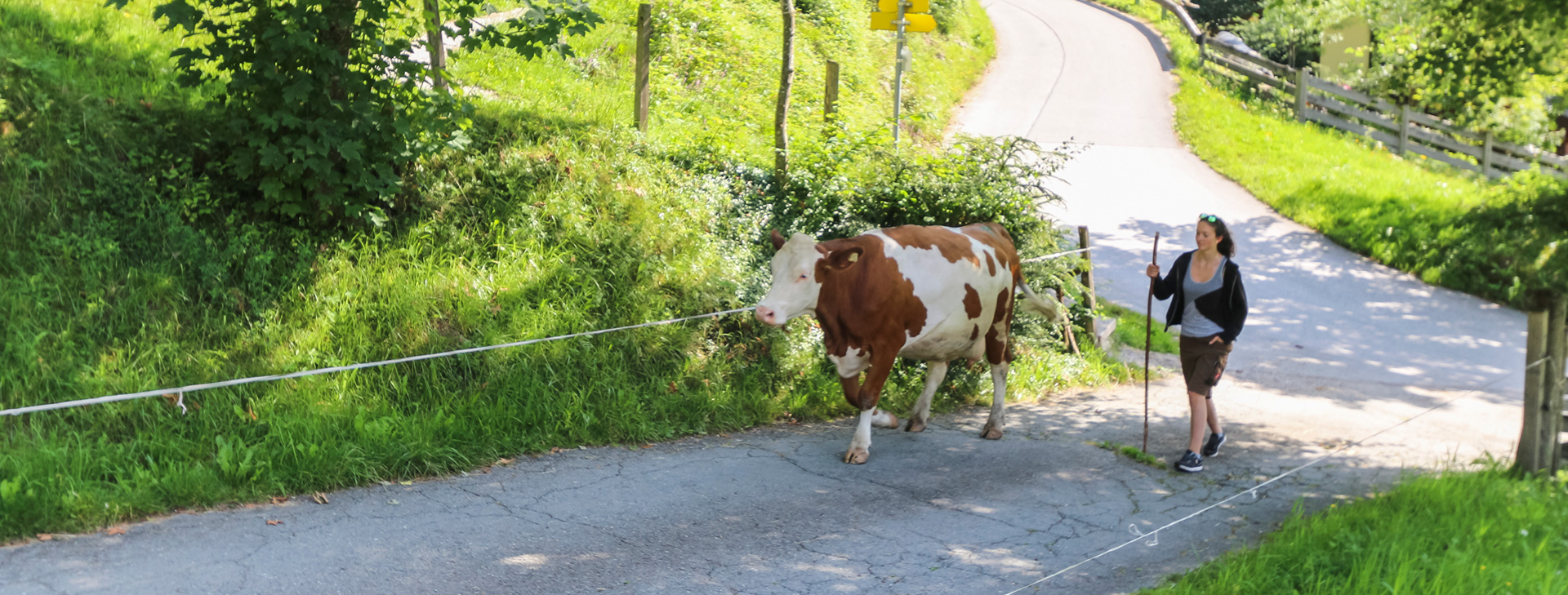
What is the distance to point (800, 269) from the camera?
6.63 m

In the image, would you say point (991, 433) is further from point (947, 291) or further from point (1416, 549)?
point (1416, 549)

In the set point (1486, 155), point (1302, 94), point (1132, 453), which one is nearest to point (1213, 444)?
point (1132, 453)

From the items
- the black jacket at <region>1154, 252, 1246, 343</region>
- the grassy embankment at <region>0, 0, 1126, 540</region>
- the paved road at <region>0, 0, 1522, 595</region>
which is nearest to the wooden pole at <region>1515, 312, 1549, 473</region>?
the paved road at <region>0, 0, 1522, 595</region>

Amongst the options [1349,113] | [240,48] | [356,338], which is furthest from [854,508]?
[1349,113]

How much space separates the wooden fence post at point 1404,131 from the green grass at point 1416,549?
690 inches

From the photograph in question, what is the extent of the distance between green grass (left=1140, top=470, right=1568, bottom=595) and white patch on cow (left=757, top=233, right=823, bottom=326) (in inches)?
106

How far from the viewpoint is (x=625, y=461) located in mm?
6824

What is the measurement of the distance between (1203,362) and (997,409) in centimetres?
146

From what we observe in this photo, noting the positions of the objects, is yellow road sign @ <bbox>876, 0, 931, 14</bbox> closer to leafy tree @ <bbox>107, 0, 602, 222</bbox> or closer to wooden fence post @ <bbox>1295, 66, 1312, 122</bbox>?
leafy tree @ <bbox>107, 0, 602, 222</bbox>

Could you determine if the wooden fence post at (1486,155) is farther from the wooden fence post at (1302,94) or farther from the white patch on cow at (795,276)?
the white patch on cow at (795,276)

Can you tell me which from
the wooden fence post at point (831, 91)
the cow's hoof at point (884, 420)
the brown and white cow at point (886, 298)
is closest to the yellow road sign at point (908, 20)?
the wooden fence post at point (831, 91)

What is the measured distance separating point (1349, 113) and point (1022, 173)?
631 inches

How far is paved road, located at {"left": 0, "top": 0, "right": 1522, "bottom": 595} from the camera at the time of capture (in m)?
5.05

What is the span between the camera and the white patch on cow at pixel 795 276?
664 cm
